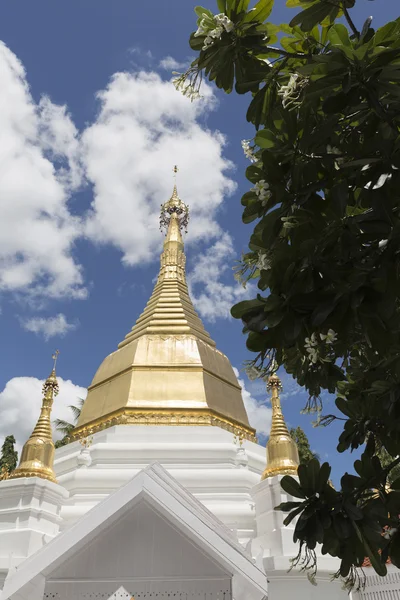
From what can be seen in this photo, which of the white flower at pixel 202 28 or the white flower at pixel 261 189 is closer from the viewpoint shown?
the white flower at pixel 261 189

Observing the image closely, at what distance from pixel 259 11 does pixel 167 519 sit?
5617 millimetres

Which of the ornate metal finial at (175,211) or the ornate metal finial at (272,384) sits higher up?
the ornate metal finial at (175,211)

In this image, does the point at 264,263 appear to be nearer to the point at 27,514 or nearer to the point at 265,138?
the point at 265,138

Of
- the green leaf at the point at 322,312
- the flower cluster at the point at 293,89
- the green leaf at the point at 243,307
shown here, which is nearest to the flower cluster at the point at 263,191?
the flower cluster at the point at 293,89

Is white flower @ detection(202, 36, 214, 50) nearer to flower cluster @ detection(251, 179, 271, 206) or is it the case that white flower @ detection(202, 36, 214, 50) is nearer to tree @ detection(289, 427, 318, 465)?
flower cluster @ detection(251, 179, 271, 206)

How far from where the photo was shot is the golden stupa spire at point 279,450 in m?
9.25

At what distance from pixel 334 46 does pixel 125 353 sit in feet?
43.5

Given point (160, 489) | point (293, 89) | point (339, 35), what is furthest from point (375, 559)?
point (160, 489)

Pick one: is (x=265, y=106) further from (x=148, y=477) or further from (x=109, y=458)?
(x=109, y=458)

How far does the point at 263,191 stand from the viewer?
203 centimetres

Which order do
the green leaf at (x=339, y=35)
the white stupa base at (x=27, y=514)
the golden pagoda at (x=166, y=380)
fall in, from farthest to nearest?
the golden pagoda at (x=166, y=380), the white stupa base at (x=27, y=514), the green leaf at (x=339, y=35)

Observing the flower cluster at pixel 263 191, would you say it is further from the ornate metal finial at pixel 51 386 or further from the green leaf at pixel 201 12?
the ornate metal finial at pixel 51 386

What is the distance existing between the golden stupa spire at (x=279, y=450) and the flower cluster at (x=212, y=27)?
725cm

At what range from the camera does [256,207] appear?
2.15 metres
